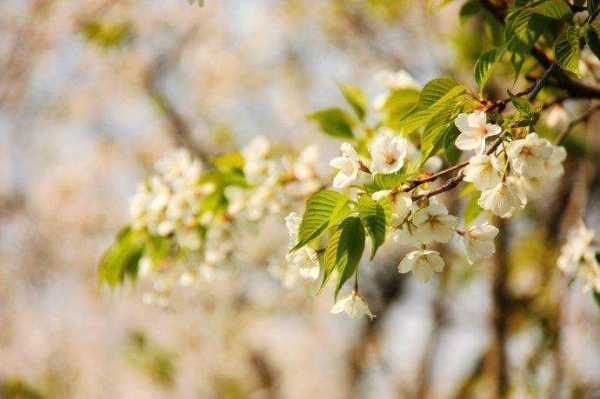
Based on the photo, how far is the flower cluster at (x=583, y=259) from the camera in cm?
142

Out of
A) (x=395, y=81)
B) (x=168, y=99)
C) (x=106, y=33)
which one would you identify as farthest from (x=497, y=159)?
(x=168, y=99)

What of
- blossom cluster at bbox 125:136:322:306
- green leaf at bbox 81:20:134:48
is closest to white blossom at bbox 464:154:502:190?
blossom cluster at bbox 125:136:322:306

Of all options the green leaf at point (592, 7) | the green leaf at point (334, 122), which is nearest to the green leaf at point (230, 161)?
the green leaf at point (334, 122)

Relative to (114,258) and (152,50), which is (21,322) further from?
(114,258)

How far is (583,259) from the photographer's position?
1485 mm

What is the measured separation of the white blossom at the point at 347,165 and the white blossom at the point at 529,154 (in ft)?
0.82

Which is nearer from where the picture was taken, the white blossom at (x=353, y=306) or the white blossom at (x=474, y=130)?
the white blossom at (x=474, y=130)

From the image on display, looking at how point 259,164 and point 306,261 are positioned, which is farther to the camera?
point 259,164

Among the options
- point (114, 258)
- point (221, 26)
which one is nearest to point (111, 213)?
point (221, 26)

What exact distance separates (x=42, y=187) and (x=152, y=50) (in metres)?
3.26

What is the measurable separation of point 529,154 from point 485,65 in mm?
210

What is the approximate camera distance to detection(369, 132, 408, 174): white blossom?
964 millimetres

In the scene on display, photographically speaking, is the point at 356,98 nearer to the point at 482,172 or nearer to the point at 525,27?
the point at 525,27

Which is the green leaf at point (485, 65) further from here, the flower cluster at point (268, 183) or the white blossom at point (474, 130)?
the flower cluster at point (268, 183)
